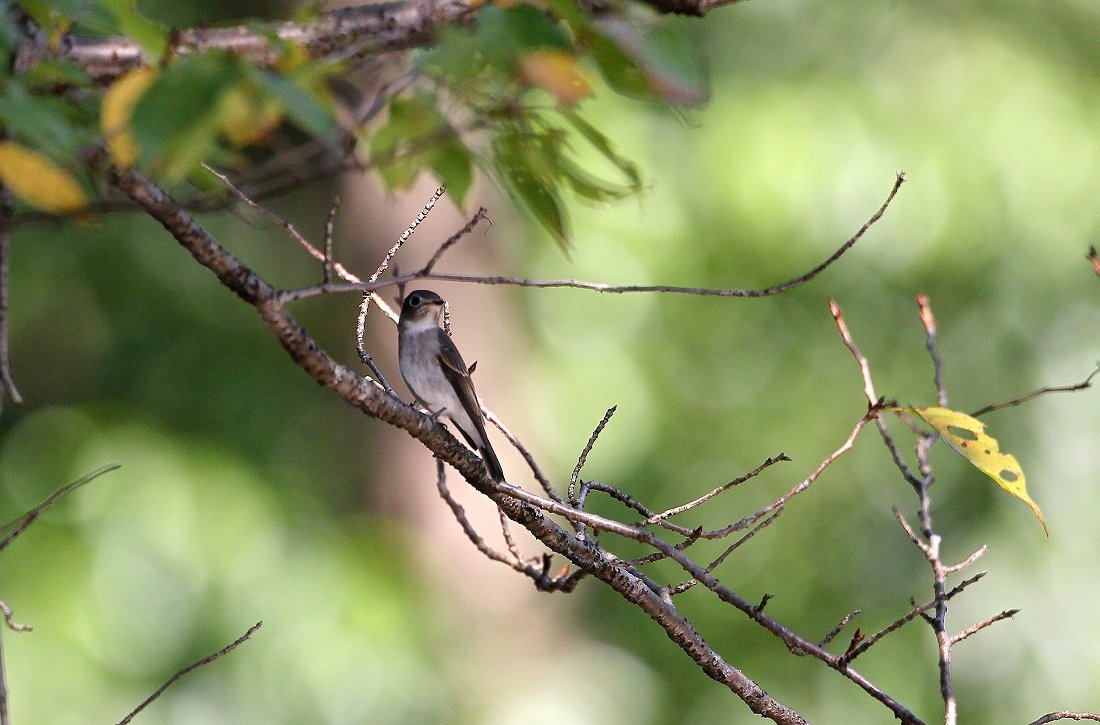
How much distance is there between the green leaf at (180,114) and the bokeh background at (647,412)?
4.74m

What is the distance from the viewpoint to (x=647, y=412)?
762cm

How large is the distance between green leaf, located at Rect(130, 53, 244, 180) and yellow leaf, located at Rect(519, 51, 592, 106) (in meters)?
0.32

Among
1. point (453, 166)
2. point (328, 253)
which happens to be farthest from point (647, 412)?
point (453, 166)

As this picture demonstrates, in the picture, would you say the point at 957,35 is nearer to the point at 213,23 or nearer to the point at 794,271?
the point at 794,271

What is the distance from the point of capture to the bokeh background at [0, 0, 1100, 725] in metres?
6.13

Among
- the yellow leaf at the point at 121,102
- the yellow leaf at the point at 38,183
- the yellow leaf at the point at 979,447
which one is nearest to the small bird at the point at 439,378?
the yellow leaf at the point at 979,447

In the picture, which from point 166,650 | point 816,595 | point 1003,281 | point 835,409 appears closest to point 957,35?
point 1003,281

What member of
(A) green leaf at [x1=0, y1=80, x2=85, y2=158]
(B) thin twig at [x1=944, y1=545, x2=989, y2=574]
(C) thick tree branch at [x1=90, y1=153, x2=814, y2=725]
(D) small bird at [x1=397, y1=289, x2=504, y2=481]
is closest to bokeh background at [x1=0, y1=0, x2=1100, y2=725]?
(D) small bird at [x1=397, y1=289, x2=504, y2=481]

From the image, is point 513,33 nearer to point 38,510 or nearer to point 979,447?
point 979,447

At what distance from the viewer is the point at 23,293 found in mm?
7422

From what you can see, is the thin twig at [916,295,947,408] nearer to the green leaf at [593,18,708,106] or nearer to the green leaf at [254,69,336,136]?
the green leaf at [593,18,708,106]

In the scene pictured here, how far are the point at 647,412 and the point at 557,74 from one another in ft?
21.4

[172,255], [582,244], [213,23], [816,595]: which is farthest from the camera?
[816,595]

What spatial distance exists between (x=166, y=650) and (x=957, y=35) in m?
6.73
